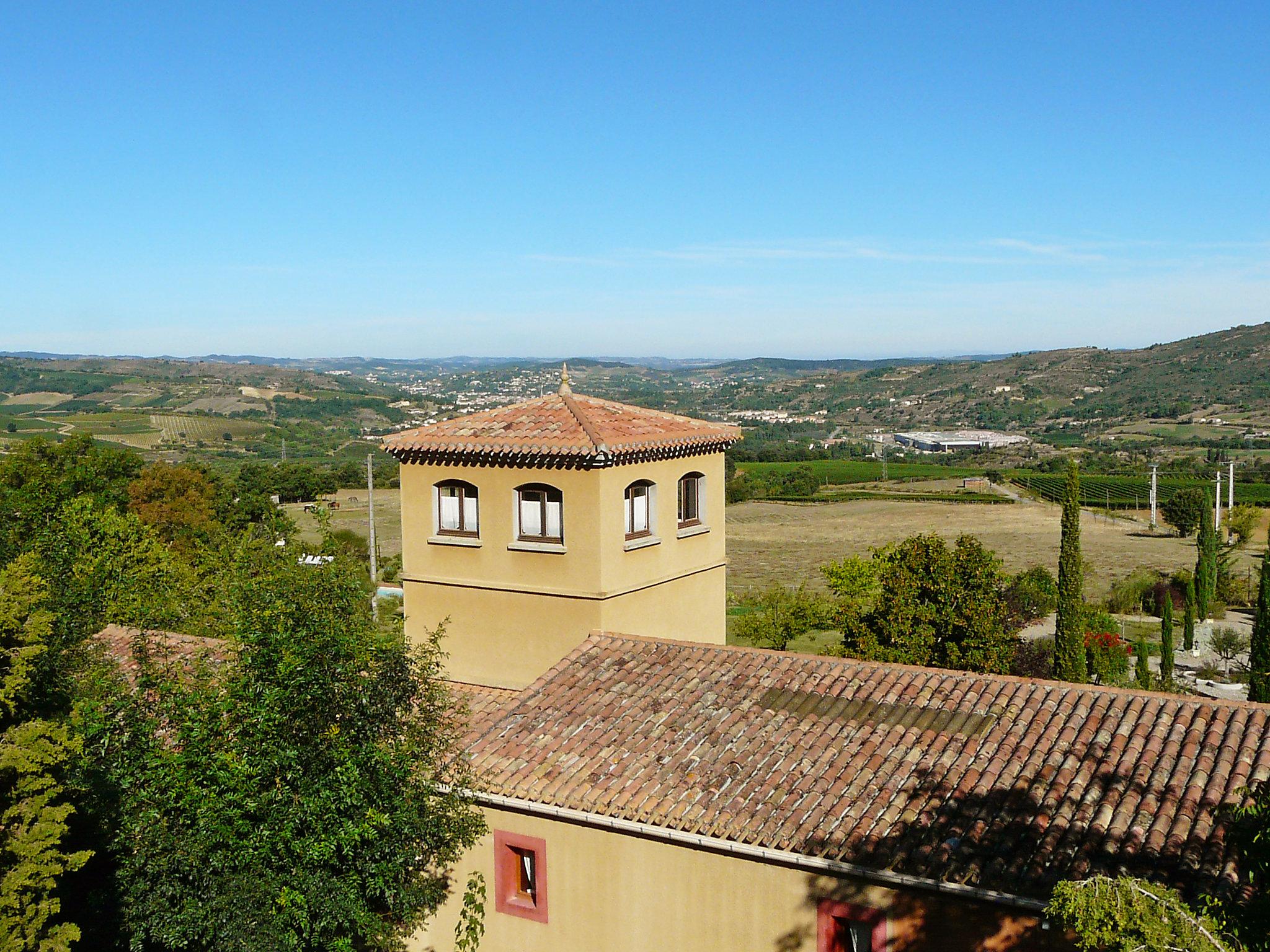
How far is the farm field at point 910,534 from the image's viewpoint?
6500 centimetres

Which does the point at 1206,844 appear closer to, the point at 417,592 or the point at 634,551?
the point at 634,551

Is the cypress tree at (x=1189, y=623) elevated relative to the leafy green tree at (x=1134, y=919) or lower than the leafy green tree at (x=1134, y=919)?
lower

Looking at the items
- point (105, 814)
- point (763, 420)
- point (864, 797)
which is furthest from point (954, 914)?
point (763, 420)

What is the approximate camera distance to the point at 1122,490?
97.8m

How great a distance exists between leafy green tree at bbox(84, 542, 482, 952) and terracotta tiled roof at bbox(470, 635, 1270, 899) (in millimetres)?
1805

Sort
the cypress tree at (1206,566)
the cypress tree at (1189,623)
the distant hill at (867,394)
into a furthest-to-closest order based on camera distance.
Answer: the distant hill at (867,394)
the cypress tree at (1206,566)
the cypress tree at (1189,623)

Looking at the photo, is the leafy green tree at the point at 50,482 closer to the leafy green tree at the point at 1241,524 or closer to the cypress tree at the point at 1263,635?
the cypress tree at the point at 1263,635

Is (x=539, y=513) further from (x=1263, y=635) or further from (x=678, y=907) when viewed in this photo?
(x=1263, y=635)

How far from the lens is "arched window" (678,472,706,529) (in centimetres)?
1627

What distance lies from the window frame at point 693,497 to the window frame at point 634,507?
544 millimetres

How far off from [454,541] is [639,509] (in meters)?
2.75

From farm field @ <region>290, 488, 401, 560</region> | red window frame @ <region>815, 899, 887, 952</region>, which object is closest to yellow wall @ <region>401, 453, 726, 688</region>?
red window frame @ <region>815, 899, 887, 952</region>

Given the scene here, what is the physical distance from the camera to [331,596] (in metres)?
10.8

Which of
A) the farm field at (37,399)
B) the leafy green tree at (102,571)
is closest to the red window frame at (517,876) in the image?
the leafy green tree at (102,571)
